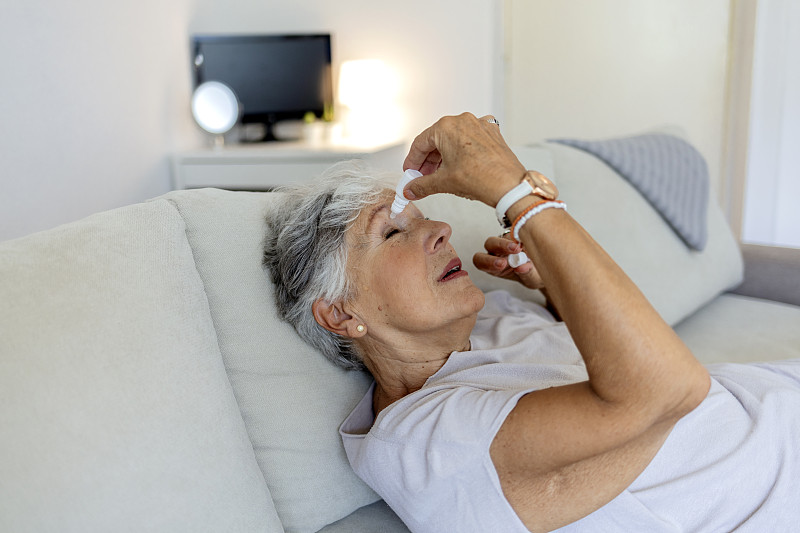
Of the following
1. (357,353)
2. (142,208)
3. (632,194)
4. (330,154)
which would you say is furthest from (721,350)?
(330,154)

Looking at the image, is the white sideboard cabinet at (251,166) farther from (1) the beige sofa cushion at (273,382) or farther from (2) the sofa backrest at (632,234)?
(1) the beige sofa cushion at (273,382)

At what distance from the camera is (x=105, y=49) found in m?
2.94

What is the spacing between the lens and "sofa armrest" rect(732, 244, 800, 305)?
86.9 inches

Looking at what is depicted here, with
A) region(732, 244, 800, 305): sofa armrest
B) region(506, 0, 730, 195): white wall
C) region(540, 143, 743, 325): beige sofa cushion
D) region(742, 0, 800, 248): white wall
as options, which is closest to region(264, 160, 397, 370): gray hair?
region(540, 143, 743, 325): beige sofa cushion

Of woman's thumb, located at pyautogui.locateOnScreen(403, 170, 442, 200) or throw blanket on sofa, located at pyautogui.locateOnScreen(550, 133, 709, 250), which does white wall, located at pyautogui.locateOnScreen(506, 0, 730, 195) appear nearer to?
throw blanket on sofa, located at pyautogui.locateOnScreen(550, 133, 709, 250)

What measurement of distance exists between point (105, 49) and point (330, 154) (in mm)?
1033

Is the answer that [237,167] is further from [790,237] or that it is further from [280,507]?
[790,237]

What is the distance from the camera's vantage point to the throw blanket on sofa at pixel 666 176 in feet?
6.78

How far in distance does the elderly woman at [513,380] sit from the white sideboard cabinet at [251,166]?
79.4 inches

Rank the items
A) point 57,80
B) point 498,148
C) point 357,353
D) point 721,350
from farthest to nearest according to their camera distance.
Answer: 1. point 57,80
2. point 721,350
3. point 357,353
4. point 498,148

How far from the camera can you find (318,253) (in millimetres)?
1214

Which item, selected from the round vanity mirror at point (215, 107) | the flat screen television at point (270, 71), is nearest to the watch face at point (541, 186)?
the round vanity mirror at point (215, 107)

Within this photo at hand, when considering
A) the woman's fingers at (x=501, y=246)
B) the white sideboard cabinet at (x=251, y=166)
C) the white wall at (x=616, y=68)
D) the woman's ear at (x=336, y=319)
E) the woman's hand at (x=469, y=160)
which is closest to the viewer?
the woman's hand at (x=469, y=160)

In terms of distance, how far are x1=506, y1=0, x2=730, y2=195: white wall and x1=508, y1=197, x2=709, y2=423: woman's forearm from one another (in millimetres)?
3546
